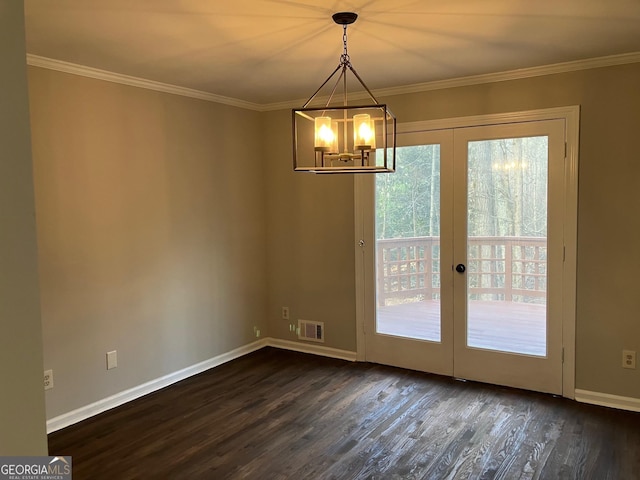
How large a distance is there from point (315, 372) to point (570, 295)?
7.12ft

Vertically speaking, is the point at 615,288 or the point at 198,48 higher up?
the point at 198,48

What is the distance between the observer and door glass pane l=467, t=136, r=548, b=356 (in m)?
3.81

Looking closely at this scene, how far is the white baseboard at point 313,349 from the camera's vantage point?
187 inches

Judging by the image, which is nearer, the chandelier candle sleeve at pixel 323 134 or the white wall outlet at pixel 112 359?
the chandelier candle sleeve at pixel 323 134

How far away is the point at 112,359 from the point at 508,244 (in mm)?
3158

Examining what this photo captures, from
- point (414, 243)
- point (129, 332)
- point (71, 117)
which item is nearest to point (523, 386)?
point (414, 243)

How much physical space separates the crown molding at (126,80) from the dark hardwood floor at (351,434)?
2.42 meters

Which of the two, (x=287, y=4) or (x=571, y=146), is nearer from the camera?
(x=287, y=4)

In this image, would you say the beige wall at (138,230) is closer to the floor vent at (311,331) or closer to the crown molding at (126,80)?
the crown molding at (126,80)

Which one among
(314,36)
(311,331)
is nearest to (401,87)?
(314,36)

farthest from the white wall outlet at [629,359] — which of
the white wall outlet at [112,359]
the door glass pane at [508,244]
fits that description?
the white wall outlet at [112,359]

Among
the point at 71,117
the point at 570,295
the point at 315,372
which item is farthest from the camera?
the point at 315,372

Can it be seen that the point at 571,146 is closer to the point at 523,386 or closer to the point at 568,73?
the point at 568,73

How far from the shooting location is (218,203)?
4.60 m
